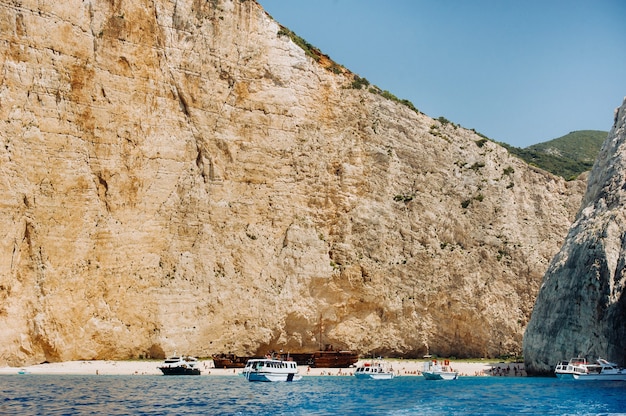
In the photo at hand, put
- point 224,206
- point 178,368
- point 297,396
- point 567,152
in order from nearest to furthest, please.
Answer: point 297,396 → point 178,368 → point 224,206 → point 567,152

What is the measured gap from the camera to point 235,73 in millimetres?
54438

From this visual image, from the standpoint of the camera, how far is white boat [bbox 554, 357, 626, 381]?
3684cm

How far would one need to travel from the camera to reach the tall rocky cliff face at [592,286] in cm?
3741

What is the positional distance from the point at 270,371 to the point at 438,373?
10.9m

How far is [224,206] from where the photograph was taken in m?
50.4

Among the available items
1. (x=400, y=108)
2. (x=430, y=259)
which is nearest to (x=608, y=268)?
(x=430, y=259)

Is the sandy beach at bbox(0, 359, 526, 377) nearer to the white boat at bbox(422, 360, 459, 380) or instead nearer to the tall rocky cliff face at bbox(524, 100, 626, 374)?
the white boat at bbox(422, 360, 459, 380)

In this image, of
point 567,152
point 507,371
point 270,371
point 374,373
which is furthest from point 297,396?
point 567,152

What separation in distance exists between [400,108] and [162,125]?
23269 mm

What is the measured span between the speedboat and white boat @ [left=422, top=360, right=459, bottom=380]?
14627mm

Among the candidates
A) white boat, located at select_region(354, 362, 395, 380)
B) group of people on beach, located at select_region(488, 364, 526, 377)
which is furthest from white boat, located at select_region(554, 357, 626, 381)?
white boat, located at select_region(354, 362, 395, 380)

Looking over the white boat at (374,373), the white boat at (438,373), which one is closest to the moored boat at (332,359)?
the white boat at (374,373)

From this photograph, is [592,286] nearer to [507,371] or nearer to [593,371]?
[593,371]

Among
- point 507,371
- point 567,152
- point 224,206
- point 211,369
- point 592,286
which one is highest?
point 567,152
